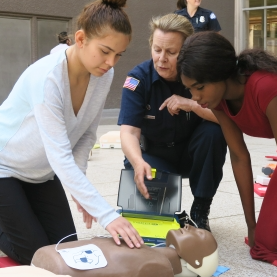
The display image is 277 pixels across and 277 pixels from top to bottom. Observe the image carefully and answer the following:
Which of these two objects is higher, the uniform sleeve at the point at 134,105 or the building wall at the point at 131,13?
the building wall at the point at 131,13

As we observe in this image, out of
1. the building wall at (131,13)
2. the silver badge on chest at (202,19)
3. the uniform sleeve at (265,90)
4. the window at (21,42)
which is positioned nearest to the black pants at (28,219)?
the uniform sleeve at (265,90)

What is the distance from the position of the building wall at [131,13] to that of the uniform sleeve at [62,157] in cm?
840

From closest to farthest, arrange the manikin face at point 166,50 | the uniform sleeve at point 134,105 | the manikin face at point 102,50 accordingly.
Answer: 1. the manikin face at point 102,50
2. the manikin face at point 166,50
3. the uniform sleeve at point 134,105

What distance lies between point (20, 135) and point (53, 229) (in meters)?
0.53

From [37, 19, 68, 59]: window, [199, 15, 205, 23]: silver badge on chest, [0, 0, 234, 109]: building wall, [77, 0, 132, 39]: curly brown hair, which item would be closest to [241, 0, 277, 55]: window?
[0, 0, 234, 109]: building wall

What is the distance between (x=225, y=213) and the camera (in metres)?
3.29

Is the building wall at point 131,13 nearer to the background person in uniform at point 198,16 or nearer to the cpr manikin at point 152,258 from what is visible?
the background person in uniform at point 198,16

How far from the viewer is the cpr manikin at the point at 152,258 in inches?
69.9

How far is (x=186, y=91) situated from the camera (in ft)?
9.40

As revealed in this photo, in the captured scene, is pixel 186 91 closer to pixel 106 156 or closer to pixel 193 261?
pixel 193 261

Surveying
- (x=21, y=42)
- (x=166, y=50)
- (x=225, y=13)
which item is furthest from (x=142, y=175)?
(x=225, y=13)

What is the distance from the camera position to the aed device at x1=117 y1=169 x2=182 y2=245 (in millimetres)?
2545

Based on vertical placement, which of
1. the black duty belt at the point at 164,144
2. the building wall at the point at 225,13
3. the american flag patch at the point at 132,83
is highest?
the building wall at the point at 225,13

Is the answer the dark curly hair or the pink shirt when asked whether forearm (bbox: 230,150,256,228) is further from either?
the dark curly hair
